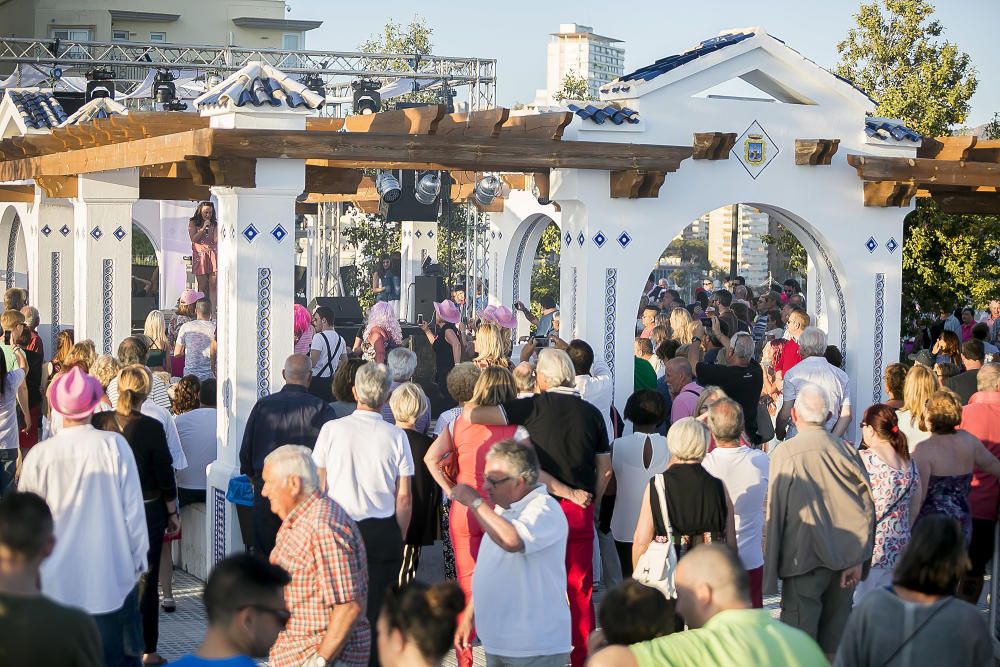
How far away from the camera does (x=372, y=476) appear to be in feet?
20.3

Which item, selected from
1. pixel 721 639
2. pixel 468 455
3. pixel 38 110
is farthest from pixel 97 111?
pixel 721 639

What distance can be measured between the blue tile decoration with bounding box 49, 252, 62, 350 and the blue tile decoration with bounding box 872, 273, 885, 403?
9259mm

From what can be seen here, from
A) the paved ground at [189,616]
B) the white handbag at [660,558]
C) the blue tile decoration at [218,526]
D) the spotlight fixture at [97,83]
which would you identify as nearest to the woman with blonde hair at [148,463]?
the paved ground at [189,616]

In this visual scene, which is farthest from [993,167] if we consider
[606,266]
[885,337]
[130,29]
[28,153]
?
[130,29]

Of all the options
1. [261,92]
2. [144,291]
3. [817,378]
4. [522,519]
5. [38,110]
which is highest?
[38,110]

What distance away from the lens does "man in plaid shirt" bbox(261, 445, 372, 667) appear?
473 cm

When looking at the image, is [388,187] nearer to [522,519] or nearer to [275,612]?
[522,519]

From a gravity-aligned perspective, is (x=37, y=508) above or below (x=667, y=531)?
above

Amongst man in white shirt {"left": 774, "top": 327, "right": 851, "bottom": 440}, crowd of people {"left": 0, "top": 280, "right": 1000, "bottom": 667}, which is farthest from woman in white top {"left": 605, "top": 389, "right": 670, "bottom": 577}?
man in white shirt {"left": 774, "top": 327, "right": 851, "bottom": 440}

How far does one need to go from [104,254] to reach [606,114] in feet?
16.2

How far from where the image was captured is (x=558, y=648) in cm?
518

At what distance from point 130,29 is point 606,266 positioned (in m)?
37.4

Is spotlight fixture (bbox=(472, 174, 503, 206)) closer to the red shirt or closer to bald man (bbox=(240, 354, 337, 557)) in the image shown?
the red shirt

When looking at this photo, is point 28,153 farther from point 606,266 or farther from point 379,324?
point 606,266
